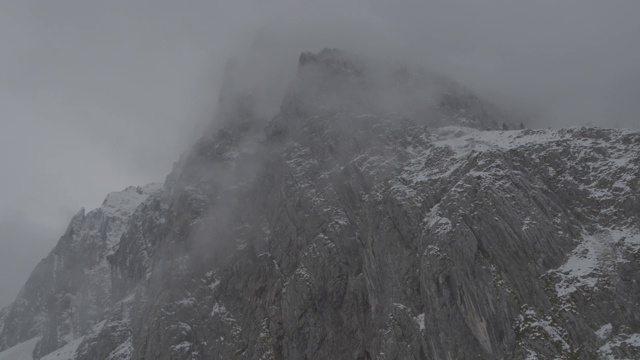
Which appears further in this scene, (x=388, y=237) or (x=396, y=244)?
(x=388, y=237)

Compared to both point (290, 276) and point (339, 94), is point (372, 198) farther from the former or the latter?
point (339, 94)

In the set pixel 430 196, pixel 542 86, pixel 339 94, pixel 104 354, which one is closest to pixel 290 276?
pixel 430 196

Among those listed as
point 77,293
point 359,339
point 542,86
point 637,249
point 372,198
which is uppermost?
point 77,293

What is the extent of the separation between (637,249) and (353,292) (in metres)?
37.6

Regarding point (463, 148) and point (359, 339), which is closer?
point (359, 339)

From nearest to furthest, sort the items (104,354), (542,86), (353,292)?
(353,292) → (104,354) → (542,86)

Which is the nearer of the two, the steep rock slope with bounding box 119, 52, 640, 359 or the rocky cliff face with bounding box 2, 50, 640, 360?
the steep rock slope with bounding box 119, 52, 640, 359

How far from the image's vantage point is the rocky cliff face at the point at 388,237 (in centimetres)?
6222

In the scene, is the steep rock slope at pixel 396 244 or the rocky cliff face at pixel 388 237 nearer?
the steep rock slope at pixel 396 244

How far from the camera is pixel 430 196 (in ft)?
256

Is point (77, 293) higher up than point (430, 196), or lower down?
higher up

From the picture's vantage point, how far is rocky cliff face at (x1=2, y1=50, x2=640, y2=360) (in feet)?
204

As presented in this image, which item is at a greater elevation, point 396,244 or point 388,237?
point 388,237

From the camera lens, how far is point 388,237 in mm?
78312
